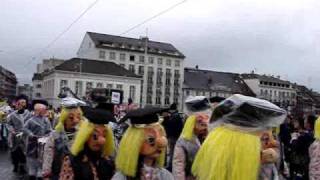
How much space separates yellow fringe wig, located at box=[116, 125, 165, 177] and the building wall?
87.2 m

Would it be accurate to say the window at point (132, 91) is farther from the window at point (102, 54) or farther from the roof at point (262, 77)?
the roof at point (262, 77)

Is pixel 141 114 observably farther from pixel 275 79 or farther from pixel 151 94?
pixel 275 79

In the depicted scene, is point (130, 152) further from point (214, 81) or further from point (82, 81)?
point (214, 81)

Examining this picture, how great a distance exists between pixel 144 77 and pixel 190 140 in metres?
107

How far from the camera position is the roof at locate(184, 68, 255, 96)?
117838 mm

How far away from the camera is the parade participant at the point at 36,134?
10648 millimetres

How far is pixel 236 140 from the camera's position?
11.7 ft

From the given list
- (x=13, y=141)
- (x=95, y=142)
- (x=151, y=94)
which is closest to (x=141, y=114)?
(x=95, y=142)

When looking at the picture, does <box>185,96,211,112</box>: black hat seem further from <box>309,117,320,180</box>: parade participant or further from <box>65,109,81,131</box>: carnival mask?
<box>65,109,81,131</box>: carnival mask

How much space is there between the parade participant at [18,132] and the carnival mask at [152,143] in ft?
28.4

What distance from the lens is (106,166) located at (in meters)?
5.36

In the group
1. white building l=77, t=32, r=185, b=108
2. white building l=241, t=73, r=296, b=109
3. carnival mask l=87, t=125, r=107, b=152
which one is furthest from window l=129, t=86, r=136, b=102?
carnival mask l=87, t=125, r=107, b=152

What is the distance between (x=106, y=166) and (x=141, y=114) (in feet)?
2.76

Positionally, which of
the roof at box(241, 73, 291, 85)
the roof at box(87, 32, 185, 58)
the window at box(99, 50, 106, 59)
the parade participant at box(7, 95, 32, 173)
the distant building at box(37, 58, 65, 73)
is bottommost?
the parade participant at box(7, 95, 32, 173)
